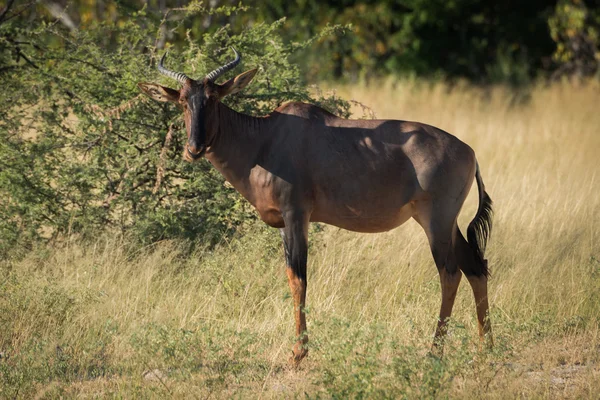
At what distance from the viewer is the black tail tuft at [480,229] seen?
7.21 metres

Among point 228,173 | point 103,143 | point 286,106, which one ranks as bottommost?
point 103,143

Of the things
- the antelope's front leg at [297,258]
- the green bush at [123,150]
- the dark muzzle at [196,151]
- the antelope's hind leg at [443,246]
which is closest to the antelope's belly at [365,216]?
the antelope's hind leg at [443,246]

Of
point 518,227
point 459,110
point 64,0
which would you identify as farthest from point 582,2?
point 518,227

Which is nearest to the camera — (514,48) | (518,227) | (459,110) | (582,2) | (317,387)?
(317,387)

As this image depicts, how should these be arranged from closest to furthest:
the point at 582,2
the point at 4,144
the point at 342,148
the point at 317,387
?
the point at 317,387 < the point at 342,148 < the point at 4,144 < the point at 582,2

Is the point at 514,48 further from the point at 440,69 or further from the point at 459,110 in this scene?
the point at 459,110

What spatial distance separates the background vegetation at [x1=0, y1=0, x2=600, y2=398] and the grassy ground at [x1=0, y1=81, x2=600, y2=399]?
2 cm

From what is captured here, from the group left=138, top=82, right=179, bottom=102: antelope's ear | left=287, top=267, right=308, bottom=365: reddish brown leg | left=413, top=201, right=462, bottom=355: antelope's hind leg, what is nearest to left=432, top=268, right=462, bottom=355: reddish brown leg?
left=413, top=201, right=462, bottom=355: antelope's hind leg

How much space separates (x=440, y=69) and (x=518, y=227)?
1447 centimetres

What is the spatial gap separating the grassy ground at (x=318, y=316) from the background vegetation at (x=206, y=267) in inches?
0.8

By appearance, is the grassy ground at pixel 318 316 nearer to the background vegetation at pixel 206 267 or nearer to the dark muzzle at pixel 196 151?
the background vegetation at pixel 206 267

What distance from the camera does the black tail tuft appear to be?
7.21 m

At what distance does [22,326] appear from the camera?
291 inches

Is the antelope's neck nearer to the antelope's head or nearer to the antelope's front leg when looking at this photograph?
the antelope's head
